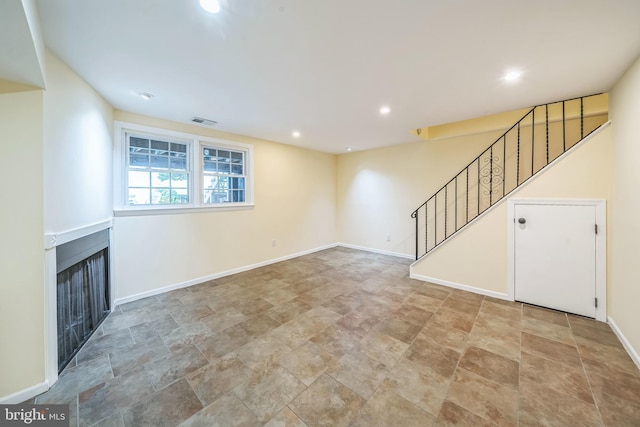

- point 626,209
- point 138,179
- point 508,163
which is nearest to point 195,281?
point 138,179

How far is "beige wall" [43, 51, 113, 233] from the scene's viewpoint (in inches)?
72.0

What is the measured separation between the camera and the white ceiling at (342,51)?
1499mm

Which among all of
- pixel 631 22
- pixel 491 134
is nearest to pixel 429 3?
pixel 631 22

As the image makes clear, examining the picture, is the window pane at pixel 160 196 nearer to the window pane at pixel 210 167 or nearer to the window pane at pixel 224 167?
the window pane at pixel 210 167

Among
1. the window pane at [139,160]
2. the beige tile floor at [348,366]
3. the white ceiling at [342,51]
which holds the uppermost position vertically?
the white ceiling at [342,51]

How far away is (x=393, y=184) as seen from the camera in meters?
5.47

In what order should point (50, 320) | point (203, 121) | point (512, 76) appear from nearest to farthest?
point (50, 320), point (512, 76), point (203, 121)

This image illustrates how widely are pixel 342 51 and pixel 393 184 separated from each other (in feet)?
12.9

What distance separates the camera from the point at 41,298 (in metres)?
1.71

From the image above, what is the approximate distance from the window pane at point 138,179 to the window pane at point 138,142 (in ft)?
1.28

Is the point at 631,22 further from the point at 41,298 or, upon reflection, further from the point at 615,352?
the point at 41,298

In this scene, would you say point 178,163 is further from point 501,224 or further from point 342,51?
point 501,224

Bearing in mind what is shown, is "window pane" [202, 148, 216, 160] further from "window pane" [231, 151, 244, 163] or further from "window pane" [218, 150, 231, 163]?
"window pane" [231, 151, 244, 163]

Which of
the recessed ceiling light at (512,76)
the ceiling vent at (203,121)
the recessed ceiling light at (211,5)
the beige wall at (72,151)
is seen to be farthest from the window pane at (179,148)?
the recessed ceiling light at (512,76)
